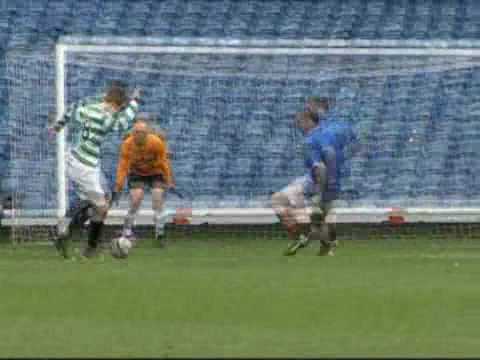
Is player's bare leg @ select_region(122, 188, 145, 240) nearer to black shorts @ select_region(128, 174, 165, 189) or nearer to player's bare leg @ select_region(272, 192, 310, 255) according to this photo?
black shorts @ select_region(128, 174, 165, 189)

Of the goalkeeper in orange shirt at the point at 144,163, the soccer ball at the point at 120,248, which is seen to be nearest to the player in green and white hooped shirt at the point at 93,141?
the soccer ball at the point at 120,248

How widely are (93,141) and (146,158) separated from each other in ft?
8.02

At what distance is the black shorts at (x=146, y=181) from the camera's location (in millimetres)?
23281

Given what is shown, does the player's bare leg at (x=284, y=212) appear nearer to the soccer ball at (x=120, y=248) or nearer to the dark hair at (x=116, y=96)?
the soccer ball at (x=120, y=248)

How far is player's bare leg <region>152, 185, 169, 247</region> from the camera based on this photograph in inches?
931

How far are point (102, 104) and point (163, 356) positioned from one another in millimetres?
10706

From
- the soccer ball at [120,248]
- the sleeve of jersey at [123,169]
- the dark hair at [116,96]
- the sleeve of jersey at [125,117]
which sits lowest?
the soccer ball at [120,248]

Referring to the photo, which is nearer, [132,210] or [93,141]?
[93,141]

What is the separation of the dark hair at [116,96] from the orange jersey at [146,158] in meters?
2.35

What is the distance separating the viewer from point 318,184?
22203 mm

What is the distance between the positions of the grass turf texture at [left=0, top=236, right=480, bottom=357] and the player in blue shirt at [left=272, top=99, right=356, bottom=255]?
0.52m

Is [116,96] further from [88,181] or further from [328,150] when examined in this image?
[328,150]

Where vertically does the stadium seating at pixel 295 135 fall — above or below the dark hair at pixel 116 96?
below

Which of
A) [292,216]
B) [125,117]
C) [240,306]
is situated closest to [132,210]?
[125,117]
